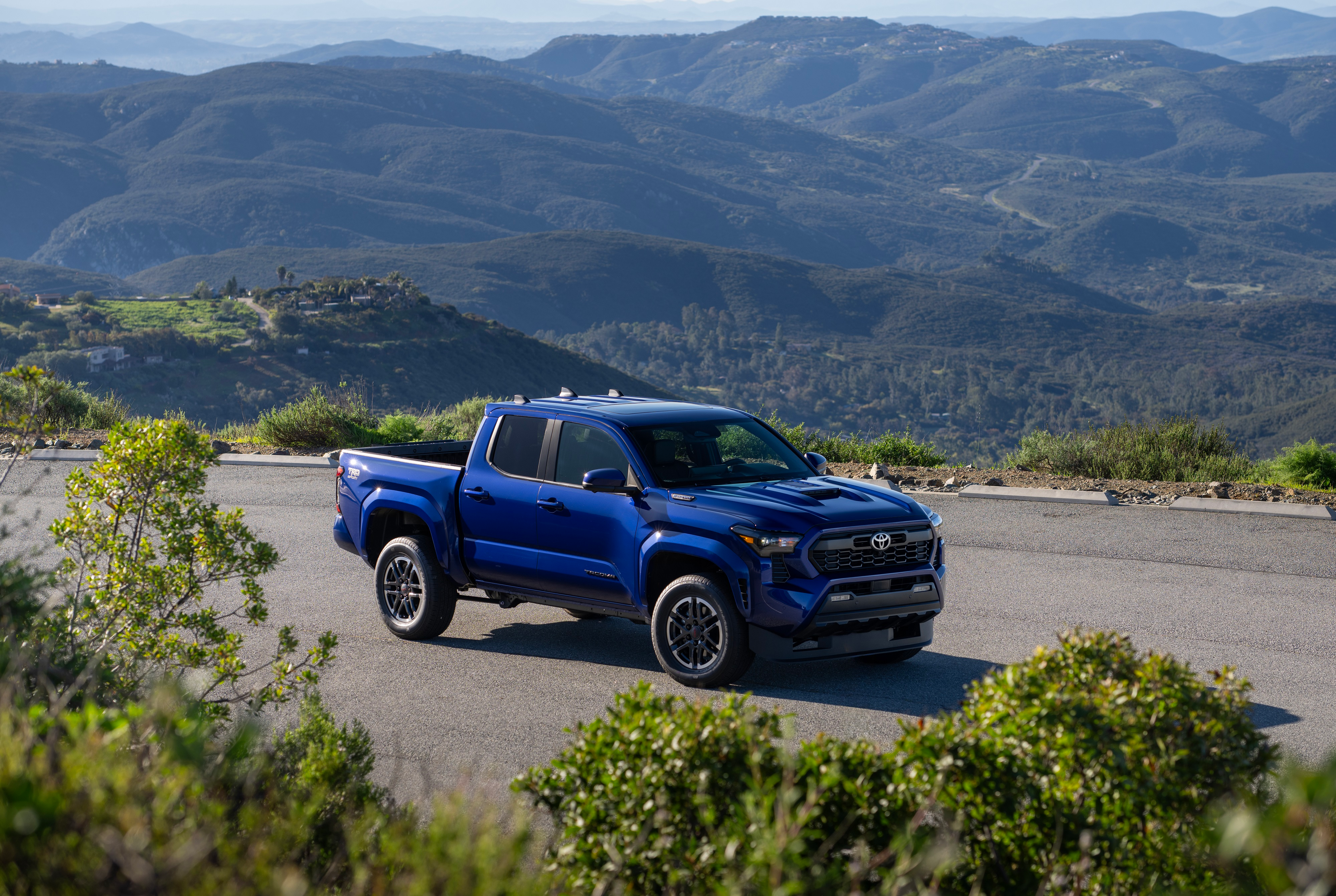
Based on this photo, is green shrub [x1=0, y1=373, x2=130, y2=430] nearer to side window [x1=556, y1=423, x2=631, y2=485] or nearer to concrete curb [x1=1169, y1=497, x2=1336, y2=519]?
side window [x1=556, y1=423, x2=631, y2=485]

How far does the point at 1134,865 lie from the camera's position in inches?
133

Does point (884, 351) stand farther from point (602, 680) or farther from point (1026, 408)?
point (602, 680)

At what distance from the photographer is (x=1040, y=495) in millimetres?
14203

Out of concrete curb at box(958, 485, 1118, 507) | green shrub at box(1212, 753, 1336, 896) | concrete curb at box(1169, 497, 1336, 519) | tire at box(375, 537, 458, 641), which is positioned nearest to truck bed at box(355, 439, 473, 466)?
tire at box(375, 537, 458, 641)

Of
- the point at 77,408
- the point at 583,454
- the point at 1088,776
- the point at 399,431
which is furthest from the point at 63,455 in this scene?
the point at 1088,776

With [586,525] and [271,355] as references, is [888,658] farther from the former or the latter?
[271,355]

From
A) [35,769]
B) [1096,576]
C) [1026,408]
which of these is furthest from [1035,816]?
[1026,408]

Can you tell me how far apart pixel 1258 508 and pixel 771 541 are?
330 inches

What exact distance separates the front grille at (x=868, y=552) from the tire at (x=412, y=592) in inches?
119

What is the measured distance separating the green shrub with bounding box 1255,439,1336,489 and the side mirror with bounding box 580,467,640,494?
1145cm

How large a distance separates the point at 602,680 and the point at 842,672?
1649mm

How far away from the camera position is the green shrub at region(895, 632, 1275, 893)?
134 inches

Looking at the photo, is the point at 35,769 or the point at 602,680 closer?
the point at 35,769

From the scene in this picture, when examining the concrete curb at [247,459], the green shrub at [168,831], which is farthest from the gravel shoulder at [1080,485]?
the green shrub at [168,831]
